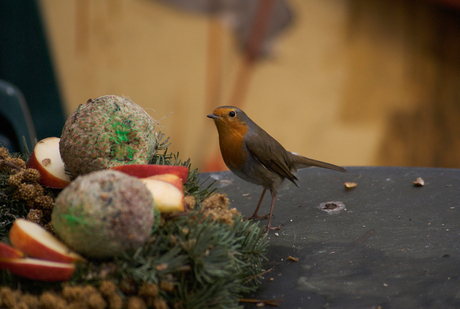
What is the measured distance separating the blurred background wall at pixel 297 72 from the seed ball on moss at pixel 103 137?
2.21 m

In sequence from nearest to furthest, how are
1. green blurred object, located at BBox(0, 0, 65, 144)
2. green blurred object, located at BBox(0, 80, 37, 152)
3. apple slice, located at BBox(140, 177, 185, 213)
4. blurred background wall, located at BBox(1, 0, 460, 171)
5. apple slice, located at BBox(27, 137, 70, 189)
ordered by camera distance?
1. apple slice, located at BBox(140, 177, 185, 213)
2. apple slice, located at BBox(27, 137, 70, 189)
3. green blurred object, located at BBox(0, 80, 37, 152)
4. green blurred object, located at BBox(0, 0, 65, 144)
5. blurred background wall, located at BBox(1, 0, 460, 171)

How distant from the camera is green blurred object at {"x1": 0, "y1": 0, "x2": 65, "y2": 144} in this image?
3016 millimetres

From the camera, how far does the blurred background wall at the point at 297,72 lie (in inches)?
125

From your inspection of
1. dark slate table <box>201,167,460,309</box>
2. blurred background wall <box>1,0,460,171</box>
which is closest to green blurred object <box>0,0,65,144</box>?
blurred background wall <box>1,0,460,171</box>

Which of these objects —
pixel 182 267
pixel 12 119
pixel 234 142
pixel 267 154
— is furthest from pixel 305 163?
pixel 12 119

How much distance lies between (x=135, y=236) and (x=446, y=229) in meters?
0.98

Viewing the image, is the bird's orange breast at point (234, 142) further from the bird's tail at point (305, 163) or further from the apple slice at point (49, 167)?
the apple slice at point (49, 167)

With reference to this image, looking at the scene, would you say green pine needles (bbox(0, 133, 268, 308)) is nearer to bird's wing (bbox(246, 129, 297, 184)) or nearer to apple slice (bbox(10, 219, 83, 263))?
apple slice (bbox(10, 219, 83, 263))

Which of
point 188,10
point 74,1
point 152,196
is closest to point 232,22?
point 188,10

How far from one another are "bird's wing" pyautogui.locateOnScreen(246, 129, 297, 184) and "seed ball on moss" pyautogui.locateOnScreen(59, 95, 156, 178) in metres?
0.60

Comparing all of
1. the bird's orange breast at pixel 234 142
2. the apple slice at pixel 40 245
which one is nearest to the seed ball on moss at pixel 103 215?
the apple slice at pixel 40 245

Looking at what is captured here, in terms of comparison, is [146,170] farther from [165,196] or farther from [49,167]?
[49,167]

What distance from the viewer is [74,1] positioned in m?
3.08

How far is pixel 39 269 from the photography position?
30.2 inches
